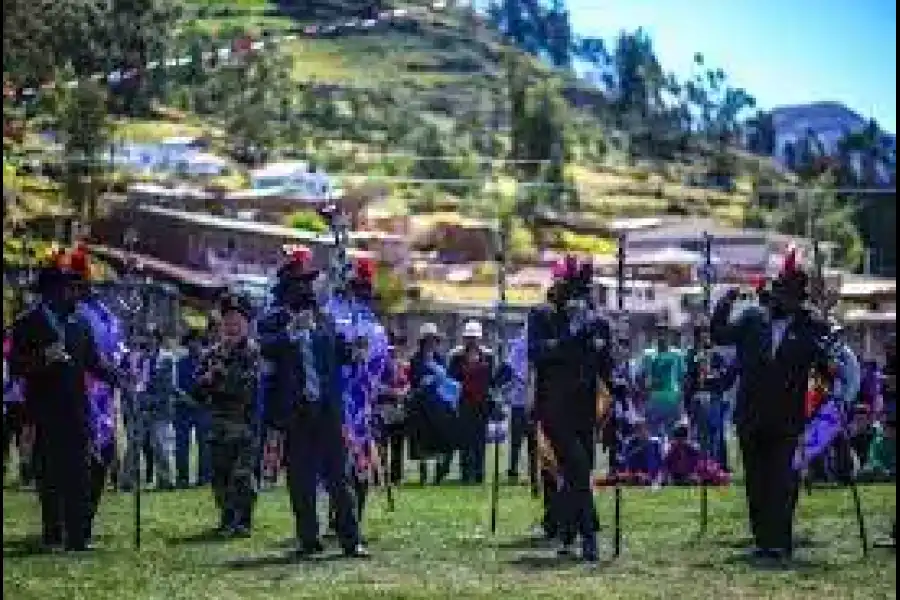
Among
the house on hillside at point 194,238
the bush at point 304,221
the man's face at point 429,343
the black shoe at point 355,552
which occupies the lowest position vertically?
the black shoe at point 355,552

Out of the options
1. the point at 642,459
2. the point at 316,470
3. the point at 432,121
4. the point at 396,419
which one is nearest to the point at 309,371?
the point at 316,470

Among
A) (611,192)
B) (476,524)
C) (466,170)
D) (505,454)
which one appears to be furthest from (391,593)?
(611,192)

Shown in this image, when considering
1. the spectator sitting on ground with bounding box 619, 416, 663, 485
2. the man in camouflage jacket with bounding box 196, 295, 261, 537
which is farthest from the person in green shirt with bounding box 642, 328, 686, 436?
the man in camouflage jacket with bounding box 196, 295, 261, 537

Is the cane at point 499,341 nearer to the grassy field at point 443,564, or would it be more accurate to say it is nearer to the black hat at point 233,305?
the grassy field at point 443,564

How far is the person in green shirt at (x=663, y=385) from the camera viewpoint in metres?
21.8

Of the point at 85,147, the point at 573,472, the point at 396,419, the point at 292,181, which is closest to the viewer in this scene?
the point at 573,472

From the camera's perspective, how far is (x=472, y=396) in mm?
21250

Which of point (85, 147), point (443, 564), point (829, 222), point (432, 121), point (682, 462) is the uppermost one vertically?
point (432, 121)

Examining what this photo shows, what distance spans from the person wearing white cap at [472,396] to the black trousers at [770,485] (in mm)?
8007

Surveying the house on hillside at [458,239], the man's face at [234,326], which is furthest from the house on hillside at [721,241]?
the man's face at [234,326]

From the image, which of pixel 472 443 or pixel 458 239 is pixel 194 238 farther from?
pixel 472 443

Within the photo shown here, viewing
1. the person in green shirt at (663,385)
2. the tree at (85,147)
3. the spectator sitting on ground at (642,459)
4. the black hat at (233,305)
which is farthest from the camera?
the tree at (85,147)

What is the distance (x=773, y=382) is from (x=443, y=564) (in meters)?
2.93

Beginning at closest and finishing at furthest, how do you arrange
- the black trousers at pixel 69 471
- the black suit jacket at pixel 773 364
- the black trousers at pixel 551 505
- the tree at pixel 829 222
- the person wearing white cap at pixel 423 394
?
the black suit jacket at pixel 773 364, the black trousers at pixel 69 471, the black trousers at pixel 551 505, the person wearing white cap at pixel 423 394, the tree at pixel 829 222
